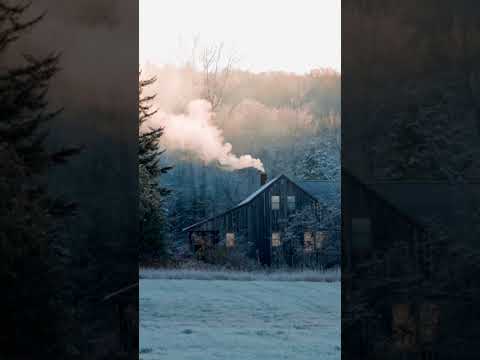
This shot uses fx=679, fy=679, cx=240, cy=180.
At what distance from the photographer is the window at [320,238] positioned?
2231cm

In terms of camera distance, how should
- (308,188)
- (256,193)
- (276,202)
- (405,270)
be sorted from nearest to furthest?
1. (405,270)
2. (276,202)
3. (256,193)
4. (308,188)

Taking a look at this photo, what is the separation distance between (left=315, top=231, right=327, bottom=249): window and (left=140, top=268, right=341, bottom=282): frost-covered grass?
1.04 meters

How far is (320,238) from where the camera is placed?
22.4 metres

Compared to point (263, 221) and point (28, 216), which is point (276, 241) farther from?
point (28, 216)

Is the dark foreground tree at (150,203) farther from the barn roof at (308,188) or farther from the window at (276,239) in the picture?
the window at (276,239)

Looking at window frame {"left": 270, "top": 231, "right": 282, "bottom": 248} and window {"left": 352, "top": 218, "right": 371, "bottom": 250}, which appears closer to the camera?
window {"left": 352, "top": 218, "right": 371, "bottom": 250}

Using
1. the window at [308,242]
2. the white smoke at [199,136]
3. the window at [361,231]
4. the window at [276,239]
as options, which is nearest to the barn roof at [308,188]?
the white smoke at [199,136]

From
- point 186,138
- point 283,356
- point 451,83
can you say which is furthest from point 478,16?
point 186,138

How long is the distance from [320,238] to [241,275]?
10.3ft

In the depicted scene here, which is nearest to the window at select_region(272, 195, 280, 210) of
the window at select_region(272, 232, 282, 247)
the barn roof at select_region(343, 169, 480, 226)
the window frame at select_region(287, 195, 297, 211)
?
the window frame at select_region(287, 195, 297, 211)

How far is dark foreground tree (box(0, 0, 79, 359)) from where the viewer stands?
5441 mm

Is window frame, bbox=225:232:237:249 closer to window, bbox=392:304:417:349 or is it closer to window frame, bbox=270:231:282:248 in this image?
window frame, bbox=270:231:282:248

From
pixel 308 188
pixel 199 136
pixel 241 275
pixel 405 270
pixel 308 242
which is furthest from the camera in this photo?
pixel 199 136

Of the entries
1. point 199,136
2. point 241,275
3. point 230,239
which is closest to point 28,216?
point 241,275
